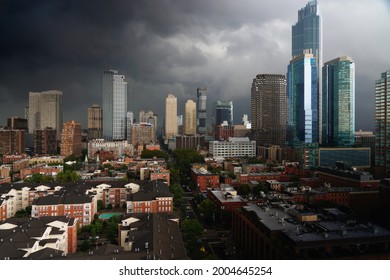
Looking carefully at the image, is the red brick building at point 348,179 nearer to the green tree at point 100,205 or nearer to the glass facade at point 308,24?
the glass facade at point 308,24

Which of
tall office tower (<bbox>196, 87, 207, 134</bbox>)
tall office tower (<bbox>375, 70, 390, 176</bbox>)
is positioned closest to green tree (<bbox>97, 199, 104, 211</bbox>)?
tall office tower (<bbox>196, 87, 207, 134</bbox>)

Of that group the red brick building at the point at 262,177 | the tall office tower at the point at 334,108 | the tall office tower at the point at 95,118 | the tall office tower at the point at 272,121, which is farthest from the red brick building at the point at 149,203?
the tall office tower at the point at 272,121

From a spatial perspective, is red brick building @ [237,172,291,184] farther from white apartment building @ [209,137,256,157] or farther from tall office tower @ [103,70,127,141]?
white apartment building @ [209,137,256,157]

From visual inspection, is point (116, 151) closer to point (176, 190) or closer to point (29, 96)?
point (176, 190)

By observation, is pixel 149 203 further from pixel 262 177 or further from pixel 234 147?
pixel 234 147
